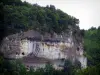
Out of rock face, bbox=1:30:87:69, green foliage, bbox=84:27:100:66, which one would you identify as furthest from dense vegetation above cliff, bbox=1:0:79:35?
green foliage, bbox=84:27:100:66

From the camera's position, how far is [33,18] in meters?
23.2

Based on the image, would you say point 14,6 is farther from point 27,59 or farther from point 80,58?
point 80,58

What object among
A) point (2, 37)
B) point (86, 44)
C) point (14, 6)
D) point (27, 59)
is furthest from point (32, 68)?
point (86, 44)

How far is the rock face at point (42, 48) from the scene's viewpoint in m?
22.3

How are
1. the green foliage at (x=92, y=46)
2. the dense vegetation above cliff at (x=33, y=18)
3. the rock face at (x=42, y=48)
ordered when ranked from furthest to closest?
the green foliage at (x=92, y=46) → the dense vegetation above cliff at (x=33, y=18) → the rock face at (x=42, y=48)

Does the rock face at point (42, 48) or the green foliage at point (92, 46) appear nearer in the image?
the rock face at point (42, 48)

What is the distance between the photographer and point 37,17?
2350 centimetres

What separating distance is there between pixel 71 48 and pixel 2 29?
604 centimetres

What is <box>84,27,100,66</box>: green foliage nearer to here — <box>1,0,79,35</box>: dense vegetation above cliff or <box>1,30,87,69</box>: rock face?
<box>1,30,87,69</box>: rock face

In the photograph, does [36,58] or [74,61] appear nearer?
[36,58]

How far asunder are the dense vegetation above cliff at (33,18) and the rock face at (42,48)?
1.58ft

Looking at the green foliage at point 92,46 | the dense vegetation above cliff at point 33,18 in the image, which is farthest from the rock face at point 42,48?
the green foliage at point 92,46

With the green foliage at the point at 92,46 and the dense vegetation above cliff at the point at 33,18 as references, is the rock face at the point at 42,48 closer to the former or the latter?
the dense vegetation above cliff at the point at 33,18

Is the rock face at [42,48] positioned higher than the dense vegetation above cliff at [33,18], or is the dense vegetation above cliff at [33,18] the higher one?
the dense vegetation above cliff at [33,18]
